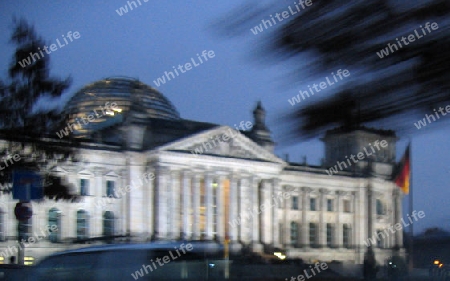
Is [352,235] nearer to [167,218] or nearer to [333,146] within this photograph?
[333,146]

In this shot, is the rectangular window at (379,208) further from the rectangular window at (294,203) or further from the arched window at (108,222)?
the rectangular window at (294,203)

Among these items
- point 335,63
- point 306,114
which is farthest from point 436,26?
point 306,114

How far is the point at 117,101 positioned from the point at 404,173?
49920 mm

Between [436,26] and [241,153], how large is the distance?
182 feet

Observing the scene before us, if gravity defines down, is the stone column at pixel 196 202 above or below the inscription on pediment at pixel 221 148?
below

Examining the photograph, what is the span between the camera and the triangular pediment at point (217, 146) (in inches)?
2105

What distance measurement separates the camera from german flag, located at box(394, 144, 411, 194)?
332 centimetres

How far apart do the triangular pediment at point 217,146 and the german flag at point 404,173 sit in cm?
4655

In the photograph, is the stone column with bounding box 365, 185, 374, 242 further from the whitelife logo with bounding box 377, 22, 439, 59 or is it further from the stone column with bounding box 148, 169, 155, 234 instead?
the stone column with bounding box 148, 169, 155, 234

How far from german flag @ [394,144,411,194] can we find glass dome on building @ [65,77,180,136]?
47495mm

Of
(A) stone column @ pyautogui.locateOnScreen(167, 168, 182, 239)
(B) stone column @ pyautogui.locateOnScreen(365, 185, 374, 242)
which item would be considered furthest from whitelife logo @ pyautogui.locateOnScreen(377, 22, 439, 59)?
(A) stone column @ pyautogui.locateOnScreen(167, 168, 182, 239)

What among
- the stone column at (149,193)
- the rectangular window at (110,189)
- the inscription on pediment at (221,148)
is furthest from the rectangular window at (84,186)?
the inscription on pediment at (221,148)

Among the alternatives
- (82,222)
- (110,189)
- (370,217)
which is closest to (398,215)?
(370,217)

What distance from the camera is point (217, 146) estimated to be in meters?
56.2
